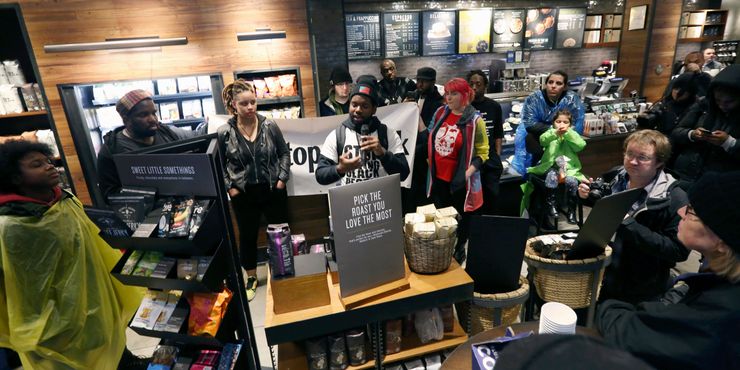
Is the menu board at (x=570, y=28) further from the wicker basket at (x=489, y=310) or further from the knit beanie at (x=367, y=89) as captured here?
the wicker basket at (x=489, y=310)

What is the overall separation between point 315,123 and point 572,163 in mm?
2515

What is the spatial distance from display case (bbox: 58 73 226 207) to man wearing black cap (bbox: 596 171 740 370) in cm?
458

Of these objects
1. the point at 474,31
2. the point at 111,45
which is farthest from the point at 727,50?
the point at 111,45

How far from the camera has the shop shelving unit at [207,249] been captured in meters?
1.69

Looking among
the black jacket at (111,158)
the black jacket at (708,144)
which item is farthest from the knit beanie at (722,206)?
the black jacket at (111,158)

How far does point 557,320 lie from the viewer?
Result: 4.48 ft

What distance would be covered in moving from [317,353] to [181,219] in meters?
1.04

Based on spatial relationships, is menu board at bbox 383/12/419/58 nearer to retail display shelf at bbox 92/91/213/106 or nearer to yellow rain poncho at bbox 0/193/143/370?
retail display shelf at bbox 92/91/213/106

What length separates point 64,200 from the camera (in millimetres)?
2137

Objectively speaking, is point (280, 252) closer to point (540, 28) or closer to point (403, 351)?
point (403, 351)

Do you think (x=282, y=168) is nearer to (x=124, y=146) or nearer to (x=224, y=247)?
(x=124, y=146)

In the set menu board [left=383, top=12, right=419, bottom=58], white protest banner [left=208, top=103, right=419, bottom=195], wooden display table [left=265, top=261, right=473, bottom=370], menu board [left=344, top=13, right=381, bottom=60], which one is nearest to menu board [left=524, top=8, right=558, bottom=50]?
menu board [left=383, top=12, right=419, bottom=58]

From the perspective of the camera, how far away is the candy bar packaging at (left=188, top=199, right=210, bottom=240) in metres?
1.66

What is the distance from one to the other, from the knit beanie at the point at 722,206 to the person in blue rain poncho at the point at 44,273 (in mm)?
2690
